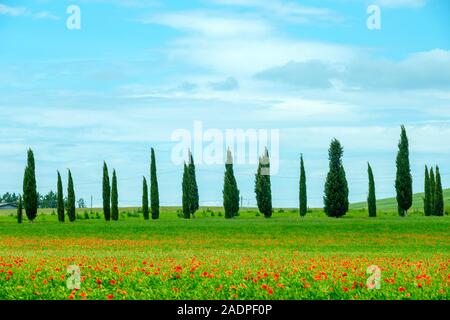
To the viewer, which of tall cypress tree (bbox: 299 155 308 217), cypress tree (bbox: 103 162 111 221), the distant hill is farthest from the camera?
the distant hill

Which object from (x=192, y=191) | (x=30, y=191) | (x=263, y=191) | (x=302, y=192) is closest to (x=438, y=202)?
(x=302, y=192)

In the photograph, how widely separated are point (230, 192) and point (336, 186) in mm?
14803

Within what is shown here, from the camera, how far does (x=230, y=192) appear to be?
76.6m

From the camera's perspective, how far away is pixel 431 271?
1533cm

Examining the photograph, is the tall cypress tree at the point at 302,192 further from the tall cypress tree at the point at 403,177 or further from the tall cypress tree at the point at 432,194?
the tall cypress tree at the point at 432,194

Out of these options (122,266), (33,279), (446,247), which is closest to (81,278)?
(33,279)

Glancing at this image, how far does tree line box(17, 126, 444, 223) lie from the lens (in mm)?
68188

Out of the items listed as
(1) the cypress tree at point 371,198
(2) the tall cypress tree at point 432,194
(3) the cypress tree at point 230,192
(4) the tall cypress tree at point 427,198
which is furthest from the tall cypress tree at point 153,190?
(2) the tall cypress tree at point 432,194

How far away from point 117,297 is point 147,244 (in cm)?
2470

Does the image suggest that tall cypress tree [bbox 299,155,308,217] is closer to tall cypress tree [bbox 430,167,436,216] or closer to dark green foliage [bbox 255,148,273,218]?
dark green foliage [bbox 255,148,273,218]

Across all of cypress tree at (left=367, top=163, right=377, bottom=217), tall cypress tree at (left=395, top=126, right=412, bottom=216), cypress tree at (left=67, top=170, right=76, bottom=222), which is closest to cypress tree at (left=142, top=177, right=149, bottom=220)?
cypress tree at (left=67, top=170, right=76, bottom=222)

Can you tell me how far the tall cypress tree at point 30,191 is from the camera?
69.0 meters

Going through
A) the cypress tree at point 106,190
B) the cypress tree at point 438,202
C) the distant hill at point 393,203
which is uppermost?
the cypress tree at point 106,190
